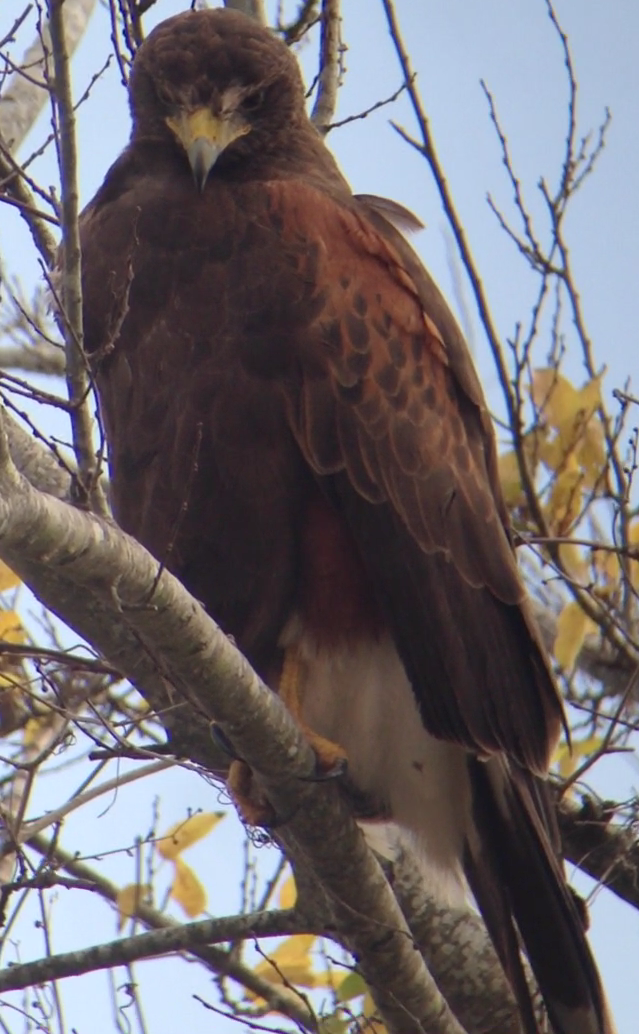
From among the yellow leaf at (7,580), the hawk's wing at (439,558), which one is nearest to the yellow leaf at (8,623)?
the yellow leaf at (7,580)

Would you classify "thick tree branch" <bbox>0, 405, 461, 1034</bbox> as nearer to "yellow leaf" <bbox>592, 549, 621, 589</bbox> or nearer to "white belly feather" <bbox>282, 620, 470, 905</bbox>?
"white belly feather" <bbox>282, 620, 470, 905</bbox>

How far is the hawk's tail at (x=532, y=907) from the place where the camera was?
3564 millimetres

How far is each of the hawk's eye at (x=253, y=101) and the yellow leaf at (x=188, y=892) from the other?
7.36ft

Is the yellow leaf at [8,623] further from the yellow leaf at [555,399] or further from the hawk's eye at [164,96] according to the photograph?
the yellow leaf at [555,399]

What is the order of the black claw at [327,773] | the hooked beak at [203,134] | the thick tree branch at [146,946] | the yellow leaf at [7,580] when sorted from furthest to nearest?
1. the yellow leaf at [7,580]
2. the hooked beak at [203,134]
3. the thick tree branch at [146,946]
4. the black claw at [327,773]

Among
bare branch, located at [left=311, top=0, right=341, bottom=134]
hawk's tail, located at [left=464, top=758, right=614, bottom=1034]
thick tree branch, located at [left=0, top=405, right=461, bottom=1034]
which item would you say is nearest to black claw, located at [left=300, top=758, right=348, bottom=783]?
thick tree branch, located at [left=0, top=405, right=461, bottom=1034]

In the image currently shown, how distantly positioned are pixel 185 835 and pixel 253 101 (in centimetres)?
220

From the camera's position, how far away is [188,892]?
15.0 feet

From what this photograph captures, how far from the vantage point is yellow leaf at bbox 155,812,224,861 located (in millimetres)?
4645

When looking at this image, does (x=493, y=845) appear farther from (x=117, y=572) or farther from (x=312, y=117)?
(x=312, y=117)

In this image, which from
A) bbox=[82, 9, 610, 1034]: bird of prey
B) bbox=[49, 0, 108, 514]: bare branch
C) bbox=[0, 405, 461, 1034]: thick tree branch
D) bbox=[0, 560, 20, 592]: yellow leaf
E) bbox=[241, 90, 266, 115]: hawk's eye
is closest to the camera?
bbox=[0, 405, 461, 1034]: thick tree branch

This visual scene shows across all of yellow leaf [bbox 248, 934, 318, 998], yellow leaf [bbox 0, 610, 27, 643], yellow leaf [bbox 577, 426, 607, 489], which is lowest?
yellow leaf [bbox 248, 934, 318, 998]

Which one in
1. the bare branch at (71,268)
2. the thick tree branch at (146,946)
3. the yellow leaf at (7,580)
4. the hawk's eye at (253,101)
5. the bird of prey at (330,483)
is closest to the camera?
the bare branch at (71,268)

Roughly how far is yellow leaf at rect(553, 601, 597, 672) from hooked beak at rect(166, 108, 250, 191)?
1666 mm
